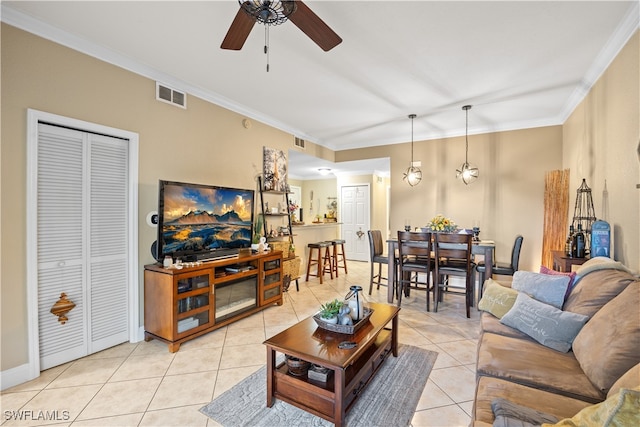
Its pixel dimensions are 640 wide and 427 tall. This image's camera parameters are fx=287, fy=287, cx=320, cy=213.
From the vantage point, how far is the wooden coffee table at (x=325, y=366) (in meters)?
1.66

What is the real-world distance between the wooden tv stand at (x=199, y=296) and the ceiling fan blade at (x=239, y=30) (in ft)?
6.42

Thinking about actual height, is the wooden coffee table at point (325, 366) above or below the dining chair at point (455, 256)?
below

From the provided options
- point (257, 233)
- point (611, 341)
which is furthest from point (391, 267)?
point (611, 341)

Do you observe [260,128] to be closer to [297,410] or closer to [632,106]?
[297,410]

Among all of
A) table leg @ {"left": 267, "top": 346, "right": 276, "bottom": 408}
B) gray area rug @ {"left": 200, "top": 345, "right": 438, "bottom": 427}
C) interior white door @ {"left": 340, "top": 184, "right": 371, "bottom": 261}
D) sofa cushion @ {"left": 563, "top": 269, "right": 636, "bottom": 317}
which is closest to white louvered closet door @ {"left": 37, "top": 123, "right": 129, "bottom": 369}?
gray area rug @ {"left": 200, "top": 345, "right": 438, "bottom": 427}

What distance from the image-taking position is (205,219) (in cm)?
322

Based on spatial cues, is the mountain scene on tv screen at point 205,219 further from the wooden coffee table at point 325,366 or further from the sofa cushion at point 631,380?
the sofa cushion at point 631,380

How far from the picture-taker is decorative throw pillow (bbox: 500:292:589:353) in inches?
70.4

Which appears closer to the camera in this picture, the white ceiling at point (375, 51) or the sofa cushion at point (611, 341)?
the sofa cushion at point (611, 341)

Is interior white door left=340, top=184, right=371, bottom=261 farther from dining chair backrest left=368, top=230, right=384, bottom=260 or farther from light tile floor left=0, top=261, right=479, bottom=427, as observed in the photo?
light tile floor left=0, top=261, right=479, bottom=427

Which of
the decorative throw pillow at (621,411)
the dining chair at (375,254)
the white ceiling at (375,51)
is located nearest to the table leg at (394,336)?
the decorative throw pillow at (621,411)

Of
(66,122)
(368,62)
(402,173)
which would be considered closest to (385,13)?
(368,62)

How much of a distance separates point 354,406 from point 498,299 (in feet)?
4.72

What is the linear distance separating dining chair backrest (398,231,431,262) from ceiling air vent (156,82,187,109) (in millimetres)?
3009
